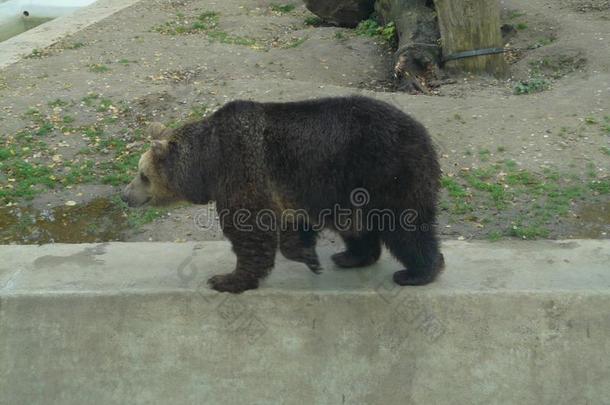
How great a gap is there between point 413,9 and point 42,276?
681 cm

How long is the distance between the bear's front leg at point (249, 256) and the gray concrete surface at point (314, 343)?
8 centimetres

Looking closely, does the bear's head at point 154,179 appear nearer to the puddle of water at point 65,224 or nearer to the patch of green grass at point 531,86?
the puddle of water at point 65,224

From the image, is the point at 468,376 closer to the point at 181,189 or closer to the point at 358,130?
the point at 358,130

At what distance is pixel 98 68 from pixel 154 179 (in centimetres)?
555

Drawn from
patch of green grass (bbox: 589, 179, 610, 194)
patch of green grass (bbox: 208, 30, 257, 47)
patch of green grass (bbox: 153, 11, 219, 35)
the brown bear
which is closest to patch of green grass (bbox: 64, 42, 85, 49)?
patch of green grass (bbox: 153, 11, 219, 35)

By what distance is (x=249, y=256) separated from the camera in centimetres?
423

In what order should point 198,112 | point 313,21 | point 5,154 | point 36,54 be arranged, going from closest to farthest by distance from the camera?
point 5,154, point 198,112, point 36,54, point 313,21

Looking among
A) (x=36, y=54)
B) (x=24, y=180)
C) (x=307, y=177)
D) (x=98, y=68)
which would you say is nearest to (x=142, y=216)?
(x=24, y=180)

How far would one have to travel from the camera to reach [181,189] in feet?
14.6

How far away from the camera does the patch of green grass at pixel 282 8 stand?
13.4 metres

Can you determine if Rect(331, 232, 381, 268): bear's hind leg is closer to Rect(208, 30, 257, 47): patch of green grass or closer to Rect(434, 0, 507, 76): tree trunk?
Rect(434, 0, 507, 76): tree trunk

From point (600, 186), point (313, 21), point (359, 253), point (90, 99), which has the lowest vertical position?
point (600, 186)

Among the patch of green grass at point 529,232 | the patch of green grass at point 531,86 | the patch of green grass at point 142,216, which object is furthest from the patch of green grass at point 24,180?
the patch of green grass at point 531,86

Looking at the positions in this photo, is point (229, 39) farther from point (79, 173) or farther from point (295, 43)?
point (79, 173)
